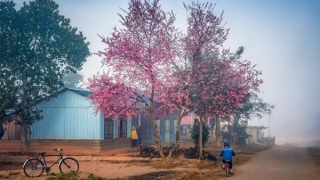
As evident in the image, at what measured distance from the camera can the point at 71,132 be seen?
845 inches

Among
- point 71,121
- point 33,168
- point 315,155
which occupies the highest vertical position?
point 71,121

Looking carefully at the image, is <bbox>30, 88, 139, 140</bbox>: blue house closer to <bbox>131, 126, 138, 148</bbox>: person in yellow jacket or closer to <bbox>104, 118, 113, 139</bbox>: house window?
<bbox>104, 118, 113, 139</bbox>: house window

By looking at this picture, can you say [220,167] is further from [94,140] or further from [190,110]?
[94,140]

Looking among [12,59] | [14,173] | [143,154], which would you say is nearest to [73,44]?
[12,59]

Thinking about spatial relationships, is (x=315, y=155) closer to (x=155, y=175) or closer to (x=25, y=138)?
(x=155, y=175)

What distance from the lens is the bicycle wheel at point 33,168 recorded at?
1264 centimetres

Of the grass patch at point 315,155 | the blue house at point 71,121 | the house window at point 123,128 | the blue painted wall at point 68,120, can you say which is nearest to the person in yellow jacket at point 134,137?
the house window at point 123,128

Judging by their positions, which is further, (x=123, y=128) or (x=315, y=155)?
(x=123, y=128)

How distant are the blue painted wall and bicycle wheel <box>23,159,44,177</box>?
7.96 metres

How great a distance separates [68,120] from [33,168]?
9.02 m

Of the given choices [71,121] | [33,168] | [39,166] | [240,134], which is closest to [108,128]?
[71,121]

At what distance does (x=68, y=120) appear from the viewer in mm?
21641

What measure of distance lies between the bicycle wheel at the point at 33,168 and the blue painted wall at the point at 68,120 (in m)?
7.96

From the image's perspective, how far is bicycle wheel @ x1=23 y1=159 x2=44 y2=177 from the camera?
12641mm
